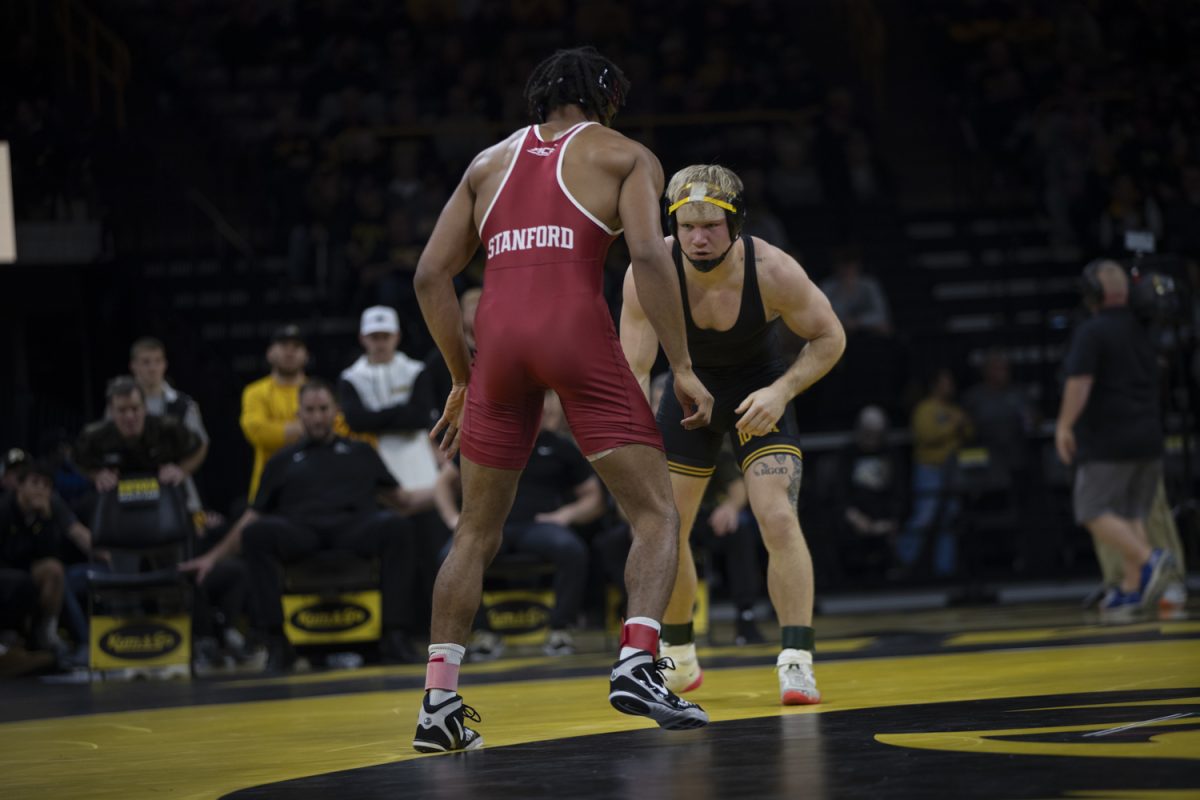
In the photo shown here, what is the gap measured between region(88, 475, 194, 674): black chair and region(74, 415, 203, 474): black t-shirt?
0.37 ft

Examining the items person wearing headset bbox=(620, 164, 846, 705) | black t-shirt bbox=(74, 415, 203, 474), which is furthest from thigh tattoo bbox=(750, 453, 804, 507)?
black t-shirt bbox=(74, 415, 203, 474)

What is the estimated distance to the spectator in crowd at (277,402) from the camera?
30.2 ft

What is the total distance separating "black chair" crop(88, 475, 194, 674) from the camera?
27.6 ft

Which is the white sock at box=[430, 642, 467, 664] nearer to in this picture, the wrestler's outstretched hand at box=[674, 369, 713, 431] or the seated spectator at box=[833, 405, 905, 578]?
the wrestler's outstretched hand at box=[674, 369, 713, 431]

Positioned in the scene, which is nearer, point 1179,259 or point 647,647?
point 647,647

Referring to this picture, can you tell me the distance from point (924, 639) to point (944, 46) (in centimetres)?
1143

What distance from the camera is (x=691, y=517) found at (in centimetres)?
556

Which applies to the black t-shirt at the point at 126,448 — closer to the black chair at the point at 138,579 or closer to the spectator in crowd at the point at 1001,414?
the black chair at the point at 138,579

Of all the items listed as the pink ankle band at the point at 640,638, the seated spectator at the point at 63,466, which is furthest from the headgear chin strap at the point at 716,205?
the seated spectator at the point at 63,466

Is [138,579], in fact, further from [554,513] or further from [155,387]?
[554,513]

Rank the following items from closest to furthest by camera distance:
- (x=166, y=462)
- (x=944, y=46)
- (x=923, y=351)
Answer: (x=166, y=462) < (x=923, y=351) < (x=944, y=46)

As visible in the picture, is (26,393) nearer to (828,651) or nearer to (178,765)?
(828,651)

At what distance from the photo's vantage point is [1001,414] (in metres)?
11.4

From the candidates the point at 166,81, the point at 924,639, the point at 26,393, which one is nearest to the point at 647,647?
the point at 924,639
